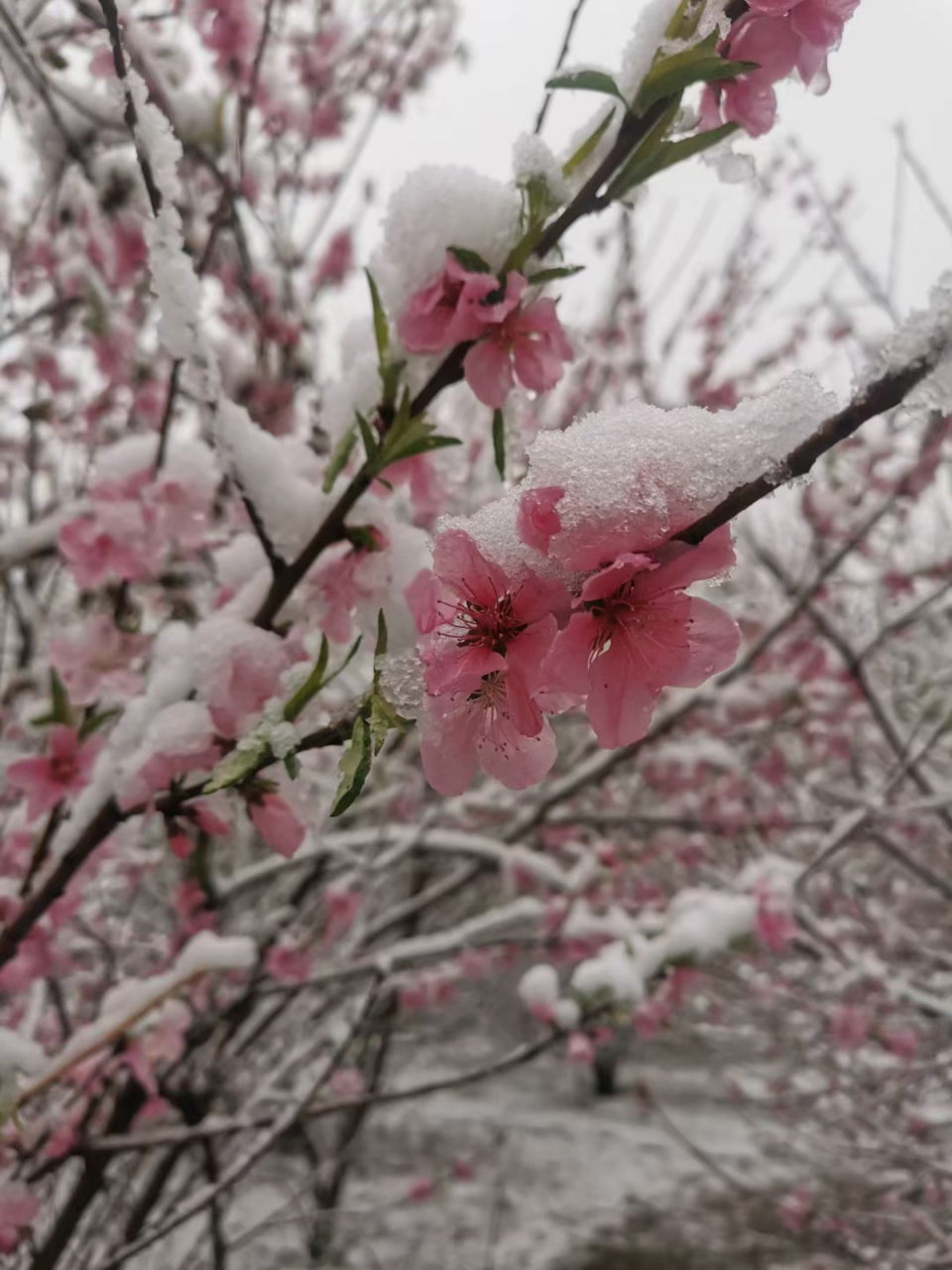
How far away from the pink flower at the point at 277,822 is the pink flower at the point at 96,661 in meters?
0.57

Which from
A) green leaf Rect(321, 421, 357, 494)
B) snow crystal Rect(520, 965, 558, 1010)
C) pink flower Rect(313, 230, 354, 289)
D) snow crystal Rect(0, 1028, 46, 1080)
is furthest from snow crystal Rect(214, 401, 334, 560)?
pink flower Rect(313, 230, 354, 289)

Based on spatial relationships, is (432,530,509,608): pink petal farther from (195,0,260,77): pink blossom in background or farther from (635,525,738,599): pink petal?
(195,0,260,77): pink blossom in background

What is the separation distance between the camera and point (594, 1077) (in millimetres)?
13406

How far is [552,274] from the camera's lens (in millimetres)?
832

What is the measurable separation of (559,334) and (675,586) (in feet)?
1.49

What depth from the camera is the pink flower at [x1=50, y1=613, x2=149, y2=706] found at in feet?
4.54

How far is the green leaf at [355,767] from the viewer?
1.91ft

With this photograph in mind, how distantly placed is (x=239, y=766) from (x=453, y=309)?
520 millimetres

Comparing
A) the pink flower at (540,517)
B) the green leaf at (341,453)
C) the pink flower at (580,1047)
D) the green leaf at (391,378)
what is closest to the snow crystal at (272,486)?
the green leaf at (341,453)

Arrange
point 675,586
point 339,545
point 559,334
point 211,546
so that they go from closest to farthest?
point 675,586
point 559,334
point 339,545
point 211,546

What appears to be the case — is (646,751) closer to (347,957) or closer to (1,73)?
(347,957)

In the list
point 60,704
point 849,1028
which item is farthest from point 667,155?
point 849,1028

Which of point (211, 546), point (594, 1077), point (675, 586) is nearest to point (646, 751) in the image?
point (211, 546)

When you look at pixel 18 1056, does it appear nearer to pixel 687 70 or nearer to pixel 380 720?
pixel 380 720
